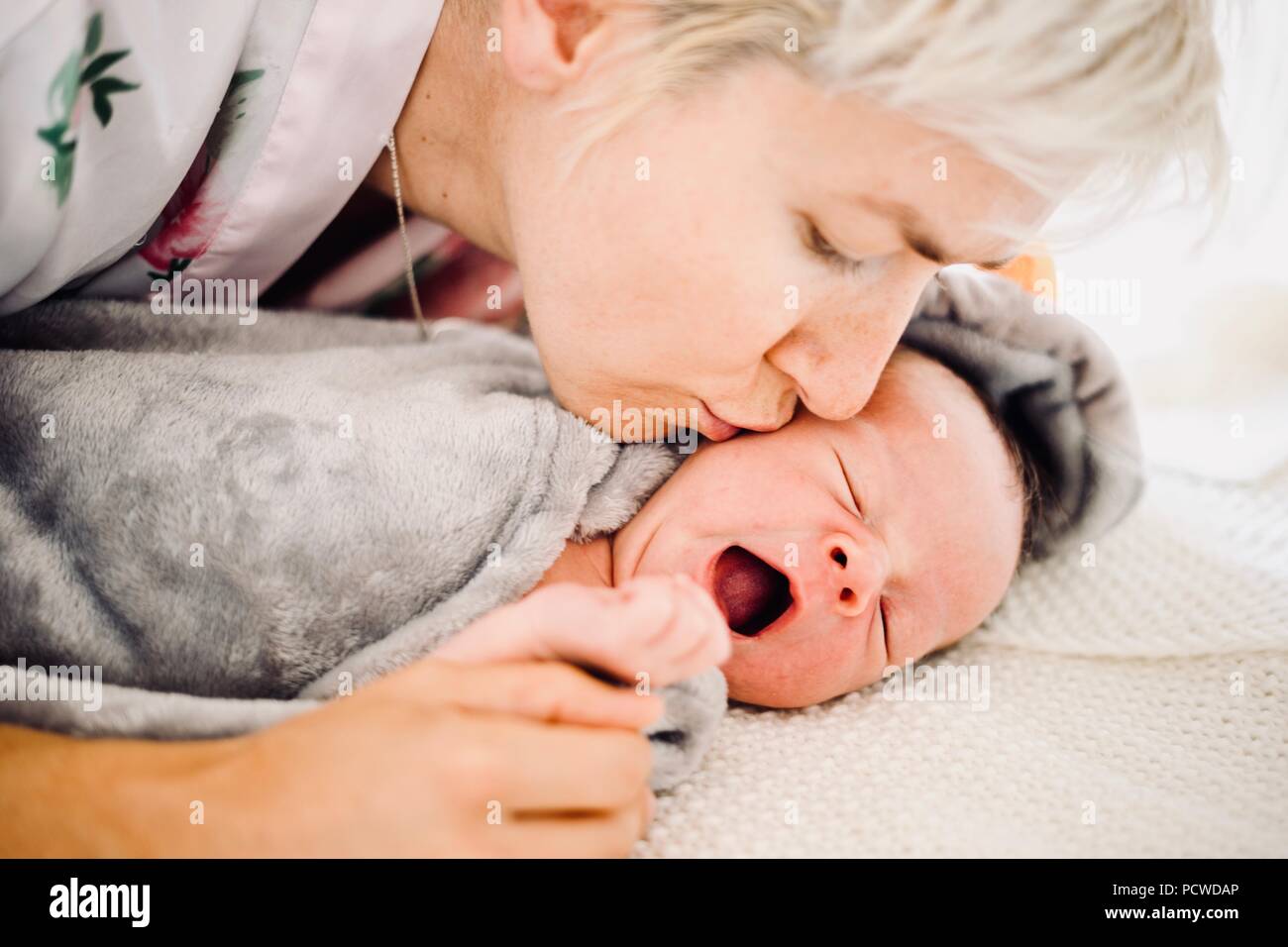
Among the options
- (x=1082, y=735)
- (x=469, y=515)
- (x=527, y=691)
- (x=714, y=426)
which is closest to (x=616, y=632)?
(x=527, y=691)

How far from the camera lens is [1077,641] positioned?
1.08 m

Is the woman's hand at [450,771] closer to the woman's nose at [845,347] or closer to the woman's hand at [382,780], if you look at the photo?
the woman's hand at [382,780]

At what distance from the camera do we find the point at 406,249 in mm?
1229

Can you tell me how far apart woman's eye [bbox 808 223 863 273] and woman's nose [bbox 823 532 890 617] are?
10.0 inches

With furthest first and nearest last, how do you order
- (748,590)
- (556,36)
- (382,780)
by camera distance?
(748,590), (556,36), (382,780)

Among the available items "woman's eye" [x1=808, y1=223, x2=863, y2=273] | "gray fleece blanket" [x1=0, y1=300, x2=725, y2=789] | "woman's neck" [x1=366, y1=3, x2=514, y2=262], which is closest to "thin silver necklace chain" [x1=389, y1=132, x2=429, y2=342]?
"woman's neck" [x1=366, y1=3, x2=514, y2=262]

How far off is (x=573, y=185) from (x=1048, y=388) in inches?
24.7

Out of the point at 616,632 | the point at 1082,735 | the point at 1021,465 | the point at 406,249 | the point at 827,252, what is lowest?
the point at 1082,735

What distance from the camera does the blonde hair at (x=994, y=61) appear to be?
0.71 meters

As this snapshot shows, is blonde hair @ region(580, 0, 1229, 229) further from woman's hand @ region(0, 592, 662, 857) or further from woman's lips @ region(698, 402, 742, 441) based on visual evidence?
woman's hand @ region(0, 592, 662, 857)

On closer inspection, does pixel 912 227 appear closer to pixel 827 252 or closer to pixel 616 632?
pixel 827 252

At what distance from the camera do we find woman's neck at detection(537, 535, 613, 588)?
97cm
